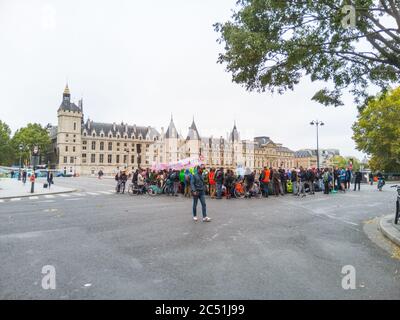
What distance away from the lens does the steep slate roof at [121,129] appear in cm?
11257

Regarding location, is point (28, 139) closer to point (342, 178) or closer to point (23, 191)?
point (23, 191)

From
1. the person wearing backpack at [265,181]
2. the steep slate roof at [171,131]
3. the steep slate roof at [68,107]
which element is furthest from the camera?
the steep slate roof at [171,131]

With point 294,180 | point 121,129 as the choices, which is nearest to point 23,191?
point 294,180

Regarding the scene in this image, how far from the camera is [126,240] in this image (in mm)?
7137

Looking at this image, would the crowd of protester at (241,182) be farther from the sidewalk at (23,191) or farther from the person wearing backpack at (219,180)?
the sidewalk at (23,191)

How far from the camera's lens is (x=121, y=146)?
115938mm

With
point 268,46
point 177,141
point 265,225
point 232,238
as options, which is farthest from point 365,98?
point 177,141

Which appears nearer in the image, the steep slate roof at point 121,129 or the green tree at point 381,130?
the green tree at point 381,130

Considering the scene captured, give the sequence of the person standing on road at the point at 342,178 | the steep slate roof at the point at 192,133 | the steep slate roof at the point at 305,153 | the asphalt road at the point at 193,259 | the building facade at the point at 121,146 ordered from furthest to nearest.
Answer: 1. the steep slate roof at the point at 305,153
2. the steep slate roof at the point at 192,133
3. the building facade at the point at 121,146
4. the person standing on road at the point at 342,178
5. the asphalt road at the point at 193,259

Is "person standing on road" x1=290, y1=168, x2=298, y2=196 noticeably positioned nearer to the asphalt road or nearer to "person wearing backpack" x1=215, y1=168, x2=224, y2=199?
"person wearing backpack" x1=215, y1=168, x2=224, y2=199

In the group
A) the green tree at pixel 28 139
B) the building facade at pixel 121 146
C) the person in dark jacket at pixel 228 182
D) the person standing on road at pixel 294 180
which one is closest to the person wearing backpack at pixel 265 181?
the person in dark jacket at pixel 228 182

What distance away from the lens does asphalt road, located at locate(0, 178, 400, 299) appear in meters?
4.10

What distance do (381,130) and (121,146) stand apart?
92185 millimetres
